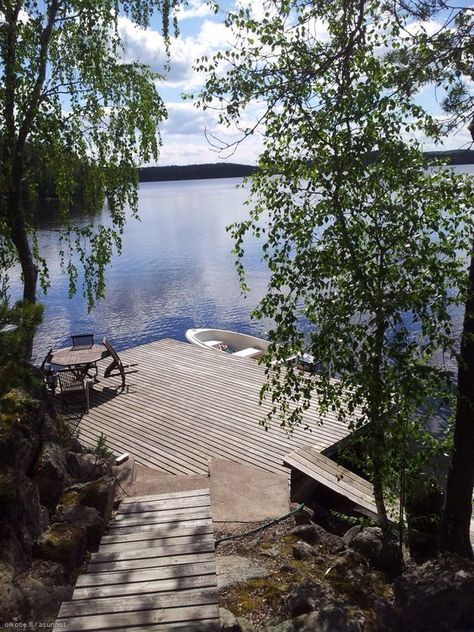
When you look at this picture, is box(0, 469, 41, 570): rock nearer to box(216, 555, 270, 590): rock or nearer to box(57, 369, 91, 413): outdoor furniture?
box(216, 555, 270, 590): rock

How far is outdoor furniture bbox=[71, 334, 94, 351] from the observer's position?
12559mm

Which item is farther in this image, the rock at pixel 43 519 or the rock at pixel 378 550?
the rock at pixel 378 550

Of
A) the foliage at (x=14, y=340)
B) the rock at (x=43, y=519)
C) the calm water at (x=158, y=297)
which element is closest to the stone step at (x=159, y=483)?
the rock at (x=43, y=519)

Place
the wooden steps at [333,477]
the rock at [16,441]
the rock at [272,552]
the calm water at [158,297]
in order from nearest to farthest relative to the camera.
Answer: the rock at [16,441] → the rock at [272,552] → the wooden steps at [333,477] → the calm water at [158,297]

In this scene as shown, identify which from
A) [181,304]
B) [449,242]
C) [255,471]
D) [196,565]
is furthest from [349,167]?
[181,304]

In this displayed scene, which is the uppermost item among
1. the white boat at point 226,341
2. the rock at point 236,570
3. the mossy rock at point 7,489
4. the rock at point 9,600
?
the mossy rock at point 7,489

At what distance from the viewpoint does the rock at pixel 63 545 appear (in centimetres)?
444

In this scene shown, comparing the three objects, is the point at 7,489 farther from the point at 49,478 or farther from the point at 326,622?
the point at 326,622

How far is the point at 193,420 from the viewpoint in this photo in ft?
33.3

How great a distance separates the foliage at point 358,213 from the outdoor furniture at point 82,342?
8935 millimetres

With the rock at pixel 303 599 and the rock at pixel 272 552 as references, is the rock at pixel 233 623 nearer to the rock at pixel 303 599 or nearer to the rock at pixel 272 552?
the rock at pixel 303 599

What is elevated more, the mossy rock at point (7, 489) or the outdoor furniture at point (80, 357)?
the mossy rock at point (7, 489)

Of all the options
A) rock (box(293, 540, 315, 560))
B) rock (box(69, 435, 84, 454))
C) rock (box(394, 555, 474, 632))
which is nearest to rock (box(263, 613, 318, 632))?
rock (box(394, 555, 474, 632))

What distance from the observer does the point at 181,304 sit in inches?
1192
